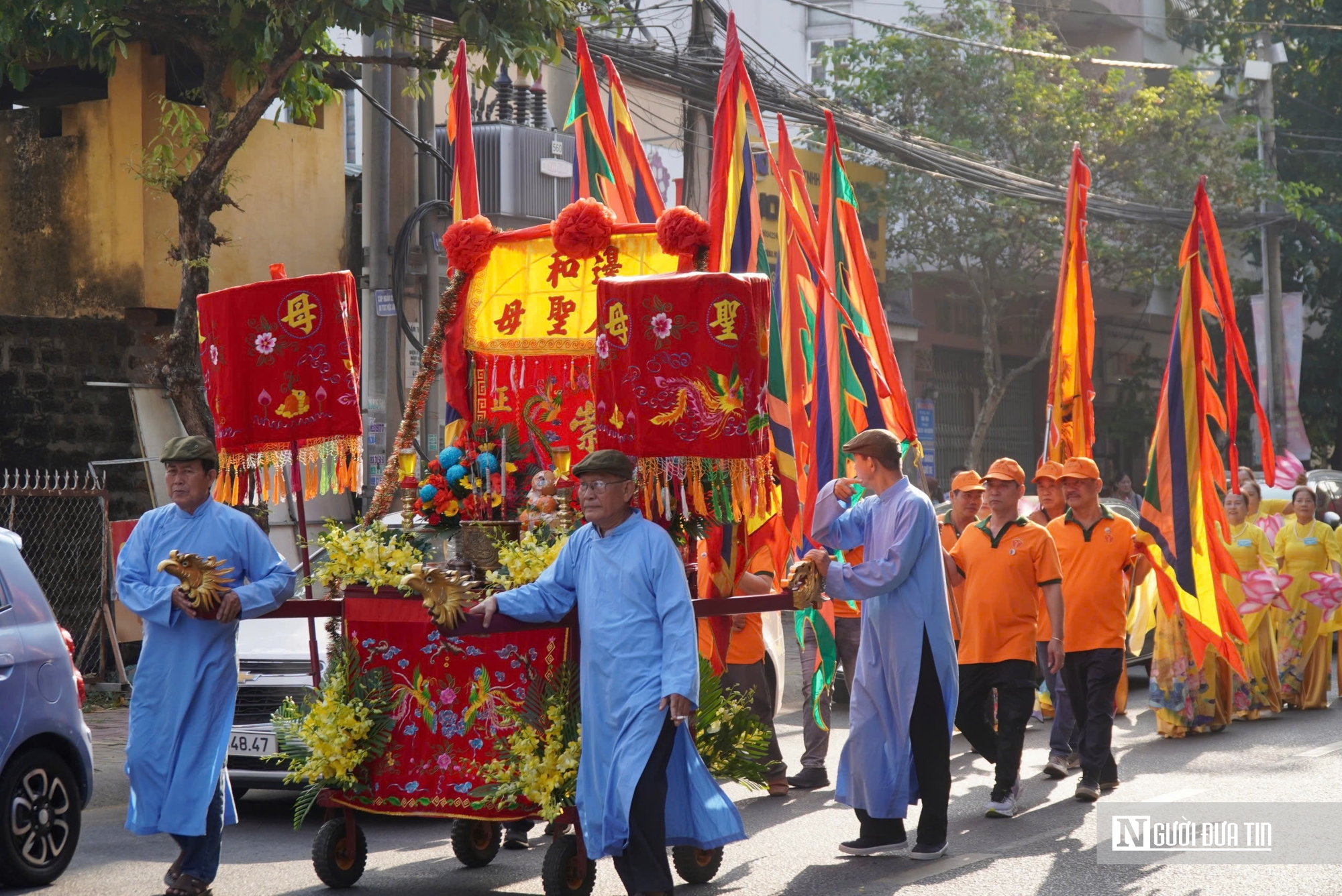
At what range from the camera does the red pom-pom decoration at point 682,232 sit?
7059 mm

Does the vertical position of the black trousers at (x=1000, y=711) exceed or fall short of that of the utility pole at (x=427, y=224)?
it falls short

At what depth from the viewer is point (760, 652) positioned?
28.2ft

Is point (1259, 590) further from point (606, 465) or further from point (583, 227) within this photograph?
point (606, 465)

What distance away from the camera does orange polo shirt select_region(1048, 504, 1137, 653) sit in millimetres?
8703

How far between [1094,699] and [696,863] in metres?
3.12

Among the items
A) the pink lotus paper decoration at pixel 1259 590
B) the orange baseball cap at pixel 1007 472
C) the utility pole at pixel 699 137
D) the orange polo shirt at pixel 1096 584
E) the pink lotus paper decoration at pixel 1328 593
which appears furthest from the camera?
the utility pole at pixel 699 137

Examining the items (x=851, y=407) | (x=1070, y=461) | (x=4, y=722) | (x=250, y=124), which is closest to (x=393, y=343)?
(x=250, y=124)

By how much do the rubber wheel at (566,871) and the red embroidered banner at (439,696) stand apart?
0.64ft

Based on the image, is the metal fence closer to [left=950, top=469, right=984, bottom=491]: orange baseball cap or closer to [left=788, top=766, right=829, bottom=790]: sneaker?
[left=788, top=766, right=829, bottom=790]: sneaker

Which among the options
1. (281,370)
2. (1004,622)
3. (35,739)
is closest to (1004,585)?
(1004,622)

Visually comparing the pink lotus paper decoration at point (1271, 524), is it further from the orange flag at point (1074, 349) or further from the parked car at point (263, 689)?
the parked car at point (263, 689)

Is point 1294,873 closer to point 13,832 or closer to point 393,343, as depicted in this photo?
point 13,832

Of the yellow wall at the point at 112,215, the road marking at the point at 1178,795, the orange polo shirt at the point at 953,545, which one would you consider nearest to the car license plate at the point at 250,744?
the orange polo shirt at the point at 953,545

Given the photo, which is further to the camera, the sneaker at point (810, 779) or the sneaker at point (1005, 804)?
the sneaker at point (810, 779)
